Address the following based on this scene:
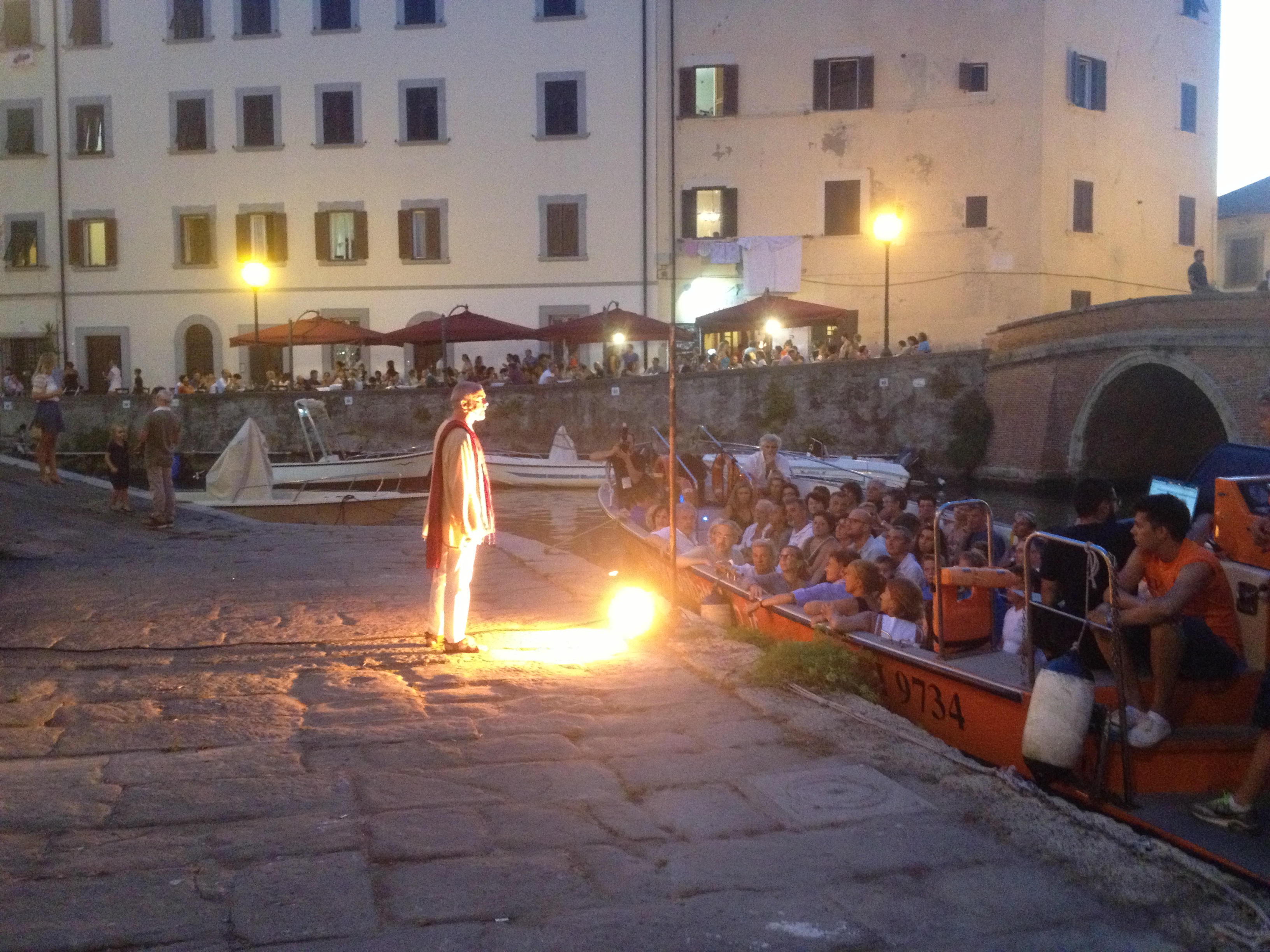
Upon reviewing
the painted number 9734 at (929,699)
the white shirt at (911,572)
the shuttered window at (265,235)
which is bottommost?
the painted number 9734 at (929,699)

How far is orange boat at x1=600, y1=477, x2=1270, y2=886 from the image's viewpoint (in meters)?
5.40

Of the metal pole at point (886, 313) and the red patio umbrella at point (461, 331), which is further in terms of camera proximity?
the red patio umbrella at point (461, 331)

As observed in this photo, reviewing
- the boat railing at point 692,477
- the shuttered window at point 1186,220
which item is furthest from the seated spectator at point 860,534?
the shuttered window at point 1186,220

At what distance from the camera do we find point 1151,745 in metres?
5.68

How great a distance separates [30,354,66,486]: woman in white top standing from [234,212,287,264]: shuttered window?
1640 centimetres

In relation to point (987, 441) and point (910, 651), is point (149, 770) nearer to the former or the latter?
point (910, 651)

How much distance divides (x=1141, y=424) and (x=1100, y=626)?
22708mm

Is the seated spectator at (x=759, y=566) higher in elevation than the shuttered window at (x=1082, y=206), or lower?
lower

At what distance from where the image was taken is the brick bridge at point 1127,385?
21609mm

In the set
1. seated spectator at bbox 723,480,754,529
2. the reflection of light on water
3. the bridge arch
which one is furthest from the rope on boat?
the bridge arch

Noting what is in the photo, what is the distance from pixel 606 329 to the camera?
26.4 meters

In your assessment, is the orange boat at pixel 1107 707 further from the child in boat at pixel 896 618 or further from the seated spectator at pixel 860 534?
the seated spectator at pixel 860 534

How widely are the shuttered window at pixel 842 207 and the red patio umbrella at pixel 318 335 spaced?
11.6 meters

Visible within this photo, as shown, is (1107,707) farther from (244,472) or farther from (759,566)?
(244,472)
